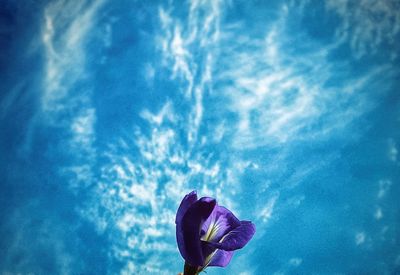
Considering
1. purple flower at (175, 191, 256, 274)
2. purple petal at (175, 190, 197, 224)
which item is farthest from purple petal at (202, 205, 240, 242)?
purple petal at (175, 190, 197, 224)

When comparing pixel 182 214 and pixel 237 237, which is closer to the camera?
pixel 182 214

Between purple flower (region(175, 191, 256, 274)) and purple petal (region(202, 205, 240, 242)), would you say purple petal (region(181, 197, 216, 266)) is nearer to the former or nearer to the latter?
purple flower (region(175, 191, 256, 274))

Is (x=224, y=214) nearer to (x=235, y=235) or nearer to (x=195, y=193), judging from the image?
(x=235, y=235)

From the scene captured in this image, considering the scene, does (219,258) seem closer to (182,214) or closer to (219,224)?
(219,224)

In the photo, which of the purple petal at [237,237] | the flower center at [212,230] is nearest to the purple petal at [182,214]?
the purple petal at [237,237]

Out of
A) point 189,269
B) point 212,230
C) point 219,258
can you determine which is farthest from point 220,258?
point 189,269

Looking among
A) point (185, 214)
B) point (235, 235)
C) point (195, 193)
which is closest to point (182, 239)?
point (185, 214)

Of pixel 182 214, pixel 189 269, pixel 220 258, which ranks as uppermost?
pixel 182 214
